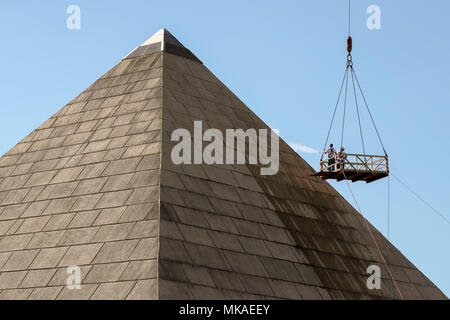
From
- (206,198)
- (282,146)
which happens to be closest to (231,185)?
(206,198)

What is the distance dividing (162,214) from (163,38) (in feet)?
51.5

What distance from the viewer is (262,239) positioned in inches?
1323

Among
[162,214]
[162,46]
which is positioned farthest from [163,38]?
[162,214]

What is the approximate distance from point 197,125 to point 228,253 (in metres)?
7.71

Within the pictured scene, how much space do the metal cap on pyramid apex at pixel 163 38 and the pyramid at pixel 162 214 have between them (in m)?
0.63

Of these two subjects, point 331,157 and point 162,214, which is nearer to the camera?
point 162,214

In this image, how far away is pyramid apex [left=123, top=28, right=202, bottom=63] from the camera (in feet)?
143

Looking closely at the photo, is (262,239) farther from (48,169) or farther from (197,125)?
(48,169)

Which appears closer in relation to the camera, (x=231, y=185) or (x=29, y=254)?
(x=29, y=254)

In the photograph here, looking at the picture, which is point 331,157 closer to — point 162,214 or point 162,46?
point 162,46

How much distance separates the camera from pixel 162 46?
43.5 m
